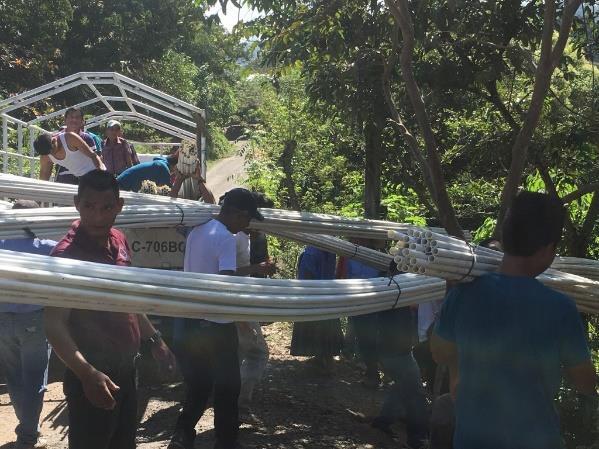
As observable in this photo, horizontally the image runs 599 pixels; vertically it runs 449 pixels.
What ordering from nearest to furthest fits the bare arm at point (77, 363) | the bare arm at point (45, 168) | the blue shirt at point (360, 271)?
the bare arm at point (77, 363) < the blue shirt at point (360, 271) < the bare arm at point (45, 168)

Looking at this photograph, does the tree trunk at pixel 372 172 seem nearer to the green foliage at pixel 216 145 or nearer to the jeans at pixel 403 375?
the jeans at pixel 403 375

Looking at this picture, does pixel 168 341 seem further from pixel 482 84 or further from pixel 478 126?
pixel 478 126

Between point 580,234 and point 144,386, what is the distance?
3.47 meters

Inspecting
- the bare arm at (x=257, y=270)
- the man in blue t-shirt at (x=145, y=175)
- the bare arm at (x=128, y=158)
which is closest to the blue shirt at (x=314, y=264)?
the bare arm at (x=257, y=270)

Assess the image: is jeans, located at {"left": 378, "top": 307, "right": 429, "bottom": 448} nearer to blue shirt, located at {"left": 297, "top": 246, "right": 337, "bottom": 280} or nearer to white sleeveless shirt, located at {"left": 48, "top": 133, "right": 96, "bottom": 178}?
blue shirt, located at {"left": 297, "top": 246, "right": 337, "bottom": 280}

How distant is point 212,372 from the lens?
15.8ft

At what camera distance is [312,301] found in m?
3.40

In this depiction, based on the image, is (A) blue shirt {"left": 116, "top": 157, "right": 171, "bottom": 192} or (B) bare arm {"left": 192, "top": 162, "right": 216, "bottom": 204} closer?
(B) bare arm {"left": 192, "top": 162, "right": 216, "bottom": 204}

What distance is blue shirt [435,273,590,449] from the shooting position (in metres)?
2.62

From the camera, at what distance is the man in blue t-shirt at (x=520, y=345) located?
2629 mm

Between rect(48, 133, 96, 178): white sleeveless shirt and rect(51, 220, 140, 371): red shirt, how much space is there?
3.94 metres

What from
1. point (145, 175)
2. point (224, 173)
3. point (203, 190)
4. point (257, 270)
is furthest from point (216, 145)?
point (257, 270)

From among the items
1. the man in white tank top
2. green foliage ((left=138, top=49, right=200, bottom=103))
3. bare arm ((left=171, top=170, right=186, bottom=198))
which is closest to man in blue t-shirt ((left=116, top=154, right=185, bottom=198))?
the man in white tank top

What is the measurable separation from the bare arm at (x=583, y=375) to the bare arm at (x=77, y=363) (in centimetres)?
169
